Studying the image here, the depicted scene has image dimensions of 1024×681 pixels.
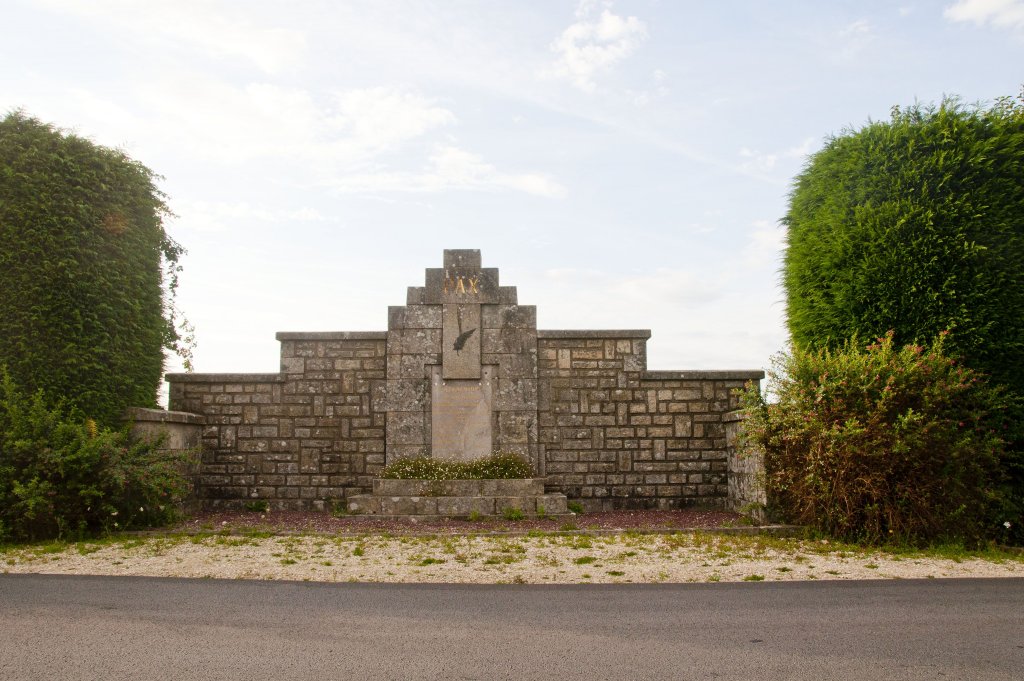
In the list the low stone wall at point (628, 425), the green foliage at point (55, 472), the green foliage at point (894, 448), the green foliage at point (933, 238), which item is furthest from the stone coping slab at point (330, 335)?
the green foliage at point (933, 238)

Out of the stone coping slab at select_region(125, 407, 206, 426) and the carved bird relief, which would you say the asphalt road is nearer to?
the stone coping slab at select_region(125, 407, 206, 426)

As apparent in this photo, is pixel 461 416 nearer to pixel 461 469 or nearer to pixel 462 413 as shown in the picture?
pixel 462 413

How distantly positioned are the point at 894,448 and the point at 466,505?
17.1 ft

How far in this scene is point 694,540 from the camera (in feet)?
27.1

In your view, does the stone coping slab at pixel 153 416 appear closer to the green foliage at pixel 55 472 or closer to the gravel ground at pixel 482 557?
the green foliage at pixel 55 472

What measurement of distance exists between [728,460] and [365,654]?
28.1 feet

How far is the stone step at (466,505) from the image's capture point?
10398mm

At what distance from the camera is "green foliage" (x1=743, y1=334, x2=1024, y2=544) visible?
27.3ft

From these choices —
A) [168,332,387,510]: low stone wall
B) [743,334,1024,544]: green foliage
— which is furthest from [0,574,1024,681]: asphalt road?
[168,332,387,510]: low stone wall

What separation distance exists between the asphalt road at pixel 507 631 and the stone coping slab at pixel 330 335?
6.14 meters

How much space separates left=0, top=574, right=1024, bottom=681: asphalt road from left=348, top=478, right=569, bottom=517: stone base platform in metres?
4.41

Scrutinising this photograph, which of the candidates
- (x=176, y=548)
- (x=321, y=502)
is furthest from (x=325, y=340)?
(x=176, y=548)

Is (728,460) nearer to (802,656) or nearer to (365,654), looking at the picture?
(802,656)

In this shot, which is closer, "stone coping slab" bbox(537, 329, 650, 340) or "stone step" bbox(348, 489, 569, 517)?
"stone step" bbox(348, 489, 569, 517)
